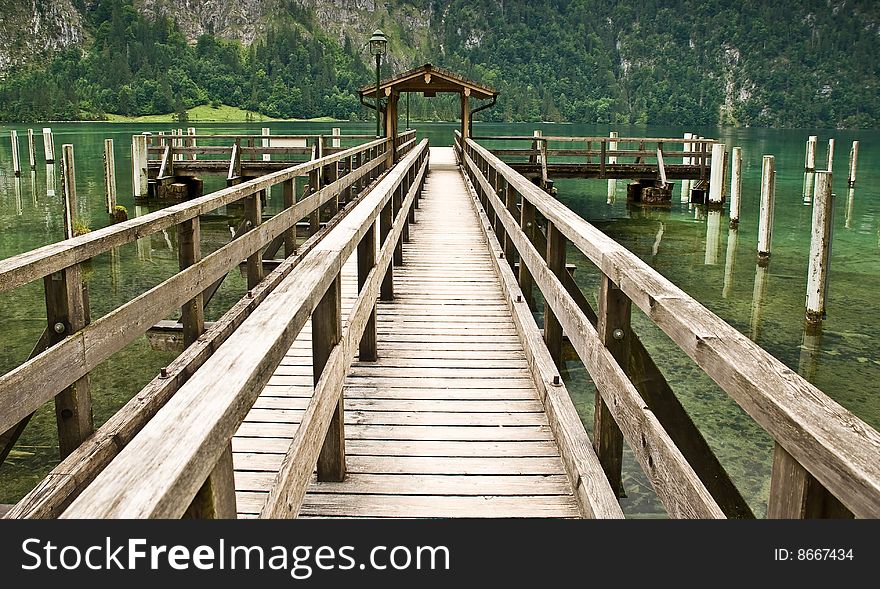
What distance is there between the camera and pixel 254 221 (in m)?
7.41

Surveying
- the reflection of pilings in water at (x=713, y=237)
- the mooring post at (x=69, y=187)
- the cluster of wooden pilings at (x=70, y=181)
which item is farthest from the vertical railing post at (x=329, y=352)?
the reflection of pilings in water at (x=713, y=237)

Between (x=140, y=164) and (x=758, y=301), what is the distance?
757 inches

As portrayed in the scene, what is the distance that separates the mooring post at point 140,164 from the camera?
25125mm

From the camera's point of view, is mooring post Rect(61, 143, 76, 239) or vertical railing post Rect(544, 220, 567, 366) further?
mooring post Rect(61, 143, 76, 239)

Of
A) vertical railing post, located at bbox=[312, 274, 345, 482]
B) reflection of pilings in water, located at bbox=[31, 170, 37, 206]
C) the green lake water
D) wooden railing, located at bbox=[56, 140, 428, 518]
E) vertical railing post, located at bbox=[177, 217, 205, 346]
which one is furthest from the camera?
reflection of pilings in water, located at bbox=[31, 170, 37, 206]

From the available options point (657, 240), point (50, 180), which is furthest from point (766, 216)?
point (50, 180)

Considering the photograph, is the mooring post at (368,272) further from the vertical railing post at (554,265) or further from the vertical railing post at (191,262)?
the vertical railing post at (554,265)

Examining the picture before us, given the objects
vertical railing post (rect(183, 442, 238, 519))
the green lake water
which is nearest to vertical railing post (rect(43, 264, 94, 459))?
vertical railing post (rect(183, 442, 238, 519))

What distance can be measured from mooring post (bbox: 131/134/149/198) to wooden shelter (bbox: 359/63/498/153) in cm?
690

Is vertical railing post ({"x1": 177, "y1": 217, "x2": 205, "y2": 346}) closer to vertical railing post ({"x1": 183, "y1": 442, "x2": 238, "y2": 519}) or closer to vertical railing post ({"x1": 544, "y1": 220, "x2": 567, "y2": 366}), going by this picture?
vertical railing post ({"x1": 544, "y1": 220, "x2": 567, "y2": 366})

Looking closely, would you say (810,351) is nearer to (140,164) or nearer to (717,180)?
(717,180)

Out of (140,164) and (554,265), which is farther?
(140,164)

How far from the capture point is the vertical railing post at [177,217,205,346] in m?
5.35
